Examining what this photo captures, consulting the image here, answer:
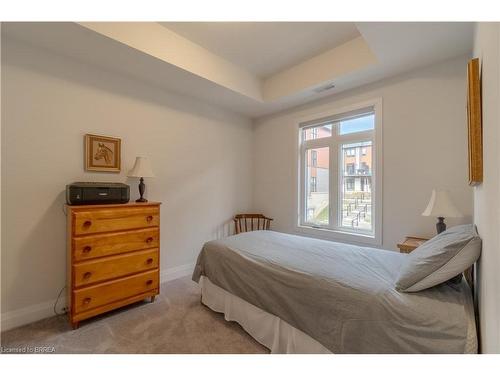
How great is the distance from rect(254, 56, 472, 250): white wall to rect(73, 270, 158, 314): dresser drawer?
2.69 metres

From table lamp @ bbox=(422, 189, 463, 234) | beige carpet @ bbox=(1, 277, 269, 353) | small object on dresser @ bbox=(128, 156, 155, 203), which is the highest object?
small object on dresser @ bbox=(128, 156, 155, 203)

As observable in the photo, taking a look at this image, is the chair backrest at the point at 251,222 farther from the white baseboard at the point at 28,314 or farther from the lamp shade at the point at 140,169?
the white baseboard at the point at 28,314

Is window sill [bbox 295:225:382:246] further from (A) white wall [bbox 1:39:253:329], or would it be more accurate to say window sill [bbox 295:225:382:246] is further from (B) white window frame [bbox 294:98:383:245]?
(A) white wall [bbox 1:39:253:329]

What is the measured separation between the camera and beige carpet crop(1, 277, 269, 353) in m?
1.64

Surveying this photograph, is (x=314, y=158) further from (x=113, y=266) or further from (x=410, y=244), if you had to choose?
(x=113, y=266)

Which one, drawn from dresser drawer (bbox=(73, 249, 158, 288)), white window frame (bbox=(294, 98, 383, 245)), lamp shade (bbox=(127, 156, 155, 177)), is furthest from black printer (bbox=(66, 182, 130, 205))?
white window frame (bbox=(294, 98, 383, 245))

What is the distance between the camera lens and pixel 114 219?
6.73ft

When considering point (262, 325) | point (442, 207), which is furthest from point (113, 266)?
point (442, 207)

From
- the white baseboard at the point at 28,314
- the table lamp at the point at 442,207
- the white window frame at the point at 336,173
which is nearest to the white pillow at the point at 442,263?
the table lamp at the point at 442,207

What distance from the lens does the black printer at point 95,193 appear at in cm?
195
